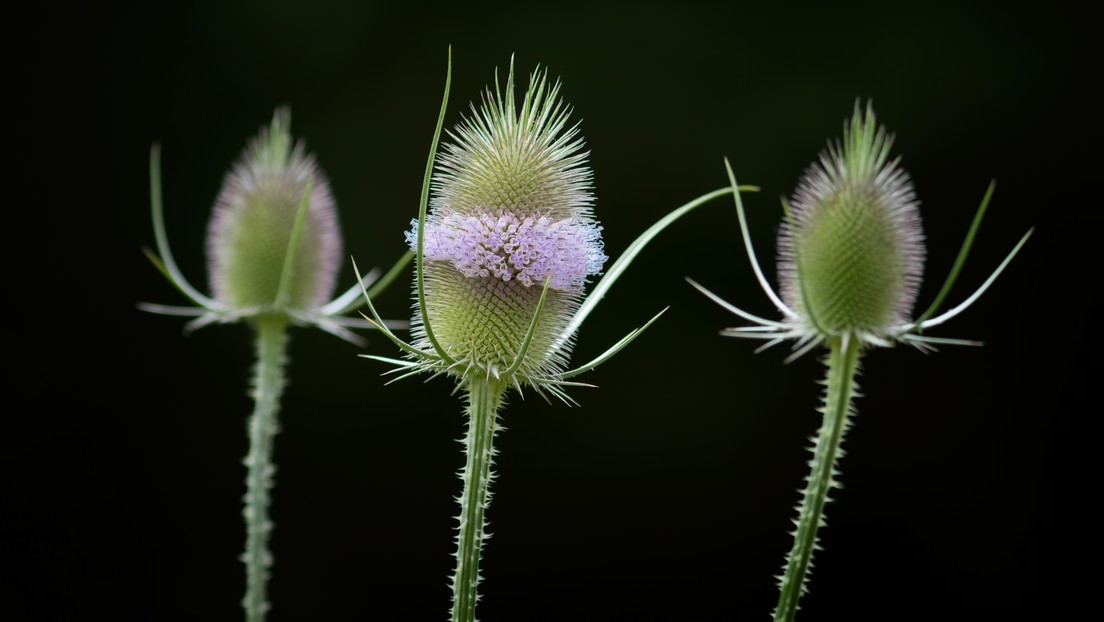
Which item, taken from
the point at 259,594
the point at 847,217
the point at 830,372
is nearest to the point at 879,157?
the point at 847,217

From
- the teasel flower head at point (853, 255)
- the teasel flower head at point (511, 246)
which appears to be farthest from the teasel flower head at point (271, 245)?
the teasel flower head at point (853, 255)

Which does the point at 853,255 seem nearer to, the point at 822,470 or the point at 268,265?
the point at 822,470

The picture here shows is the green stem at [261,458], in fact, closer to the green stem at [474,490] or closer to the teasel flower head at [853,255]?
the green stem at [474,490]

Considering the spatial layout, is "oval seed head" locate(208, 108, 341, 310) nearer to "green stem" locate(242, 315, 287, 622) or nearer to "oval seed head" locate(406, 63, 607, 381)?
"green stem" locate(242, 315, 287, 622)

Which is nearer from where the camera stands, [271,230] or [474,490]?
[474,490]

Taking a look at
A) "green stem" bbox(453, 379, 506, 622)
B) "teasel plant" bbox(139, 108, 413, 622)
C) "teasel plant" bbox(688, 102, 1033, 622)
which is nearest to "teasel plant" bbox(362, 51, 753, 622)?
"green stem" bbox(453, 379, 506, 622)

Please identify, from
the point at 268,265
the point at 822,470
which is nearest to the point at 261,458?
the point at 268,265
